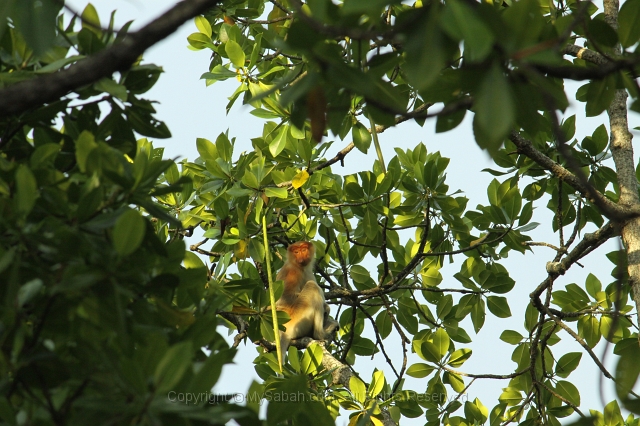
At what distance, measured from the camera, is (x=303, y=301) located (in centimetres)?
718

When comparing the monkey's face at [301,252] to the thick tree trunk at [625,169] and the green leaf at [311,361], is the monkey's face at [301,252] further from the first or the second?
the thick tree trunk at [625,169]

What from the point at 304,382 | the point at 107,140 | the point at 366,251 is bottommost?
the point at 304,382

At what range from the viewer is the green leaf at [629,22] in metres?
1.60

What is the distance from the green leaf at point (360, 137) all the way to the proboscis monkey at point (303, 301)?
2.25 meters

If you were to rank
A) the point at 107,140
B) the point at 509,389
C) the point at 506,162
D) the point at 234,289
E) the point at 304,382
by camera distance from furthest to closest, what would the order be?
the point at 509,389 → the point at 506,162 → the point at 234,289 → the point at 107,140 → the point at 304,382

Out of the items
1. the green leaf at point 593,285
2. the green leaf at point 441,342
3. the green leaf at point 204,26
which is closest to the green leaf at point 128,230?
the green leaf at point 441,342

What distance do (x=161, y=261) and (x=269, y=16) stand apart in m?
3.89

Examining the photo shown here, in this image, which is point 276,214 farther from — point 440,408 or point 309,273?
point 309,273

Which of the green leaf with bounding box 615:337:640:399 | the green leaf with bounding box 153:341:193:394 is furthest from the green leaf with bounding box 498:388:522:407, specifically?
the green leaf with bounding box 153:341:193:394

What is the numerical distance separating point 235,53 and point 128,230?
11.7ft

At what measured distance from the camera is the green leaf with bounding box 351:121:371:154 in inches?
187

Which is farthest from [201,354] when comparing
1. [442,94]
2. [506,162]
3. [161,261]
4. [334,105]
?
[506,162]

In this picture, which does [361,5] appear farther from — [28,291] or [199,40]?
[199,40]

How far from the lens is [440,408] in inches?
202
